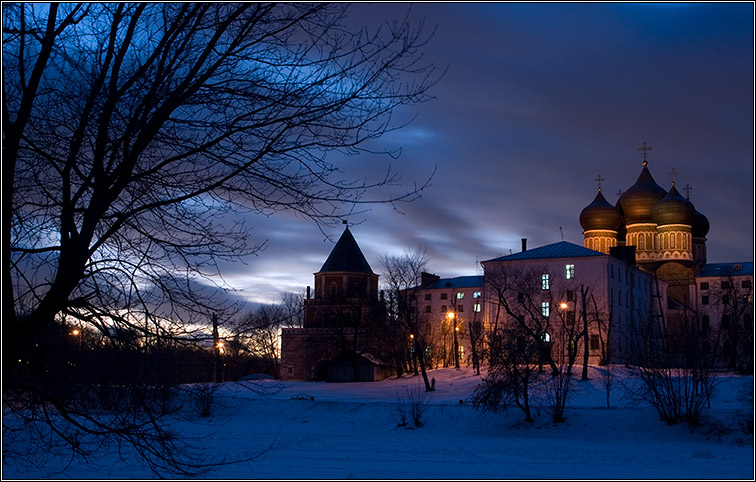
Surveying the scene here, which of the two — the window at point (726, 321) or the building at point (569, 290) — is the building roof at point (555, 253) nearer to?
the building at point (569, 290)

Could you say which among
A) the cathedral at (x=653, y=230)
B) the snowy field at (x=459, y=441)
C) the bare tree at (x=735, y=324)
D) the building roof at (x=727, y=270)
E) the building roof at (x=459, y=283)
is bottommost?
the snowy field at (x=459, y=441)

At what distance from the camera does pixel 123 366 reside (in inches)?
278

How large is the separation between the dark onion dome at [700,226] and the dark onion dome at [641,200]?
547cm

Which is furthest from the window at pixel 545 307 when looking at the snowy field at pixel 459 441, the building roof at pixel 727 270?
the building roof at pixel 727 270

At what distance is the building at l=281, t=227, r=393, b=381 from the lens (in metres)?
63.2

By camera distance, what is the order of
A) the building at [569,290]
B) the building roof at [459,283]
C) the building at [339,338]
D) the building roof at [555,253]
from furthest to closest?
1. the building roof at [459,283]
2. the building roof at [555,253]
3. the building at [339,338]
4. the building at [569,290]

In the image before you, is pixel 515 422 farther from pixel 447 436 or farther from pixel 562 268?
pixel 562 268

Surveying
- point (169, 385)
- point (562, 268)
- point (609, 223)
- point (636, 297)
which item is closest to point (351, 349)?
point (562, 268)

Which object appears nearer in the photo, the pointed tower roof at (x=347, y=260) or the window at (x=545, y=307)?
the window at (x=545, y=307)

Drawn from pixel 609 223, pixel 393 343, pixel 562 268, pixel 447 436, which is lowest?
pixel 447 436

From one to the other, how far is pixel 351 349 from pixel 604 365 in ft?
64.7

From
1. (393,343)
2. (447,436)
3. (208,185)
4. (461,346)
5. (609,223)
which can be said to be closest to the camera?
(208,185)

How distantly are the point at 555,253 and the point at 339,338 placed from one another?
1897 cm

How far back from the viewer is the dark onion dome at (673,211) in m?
81.8
